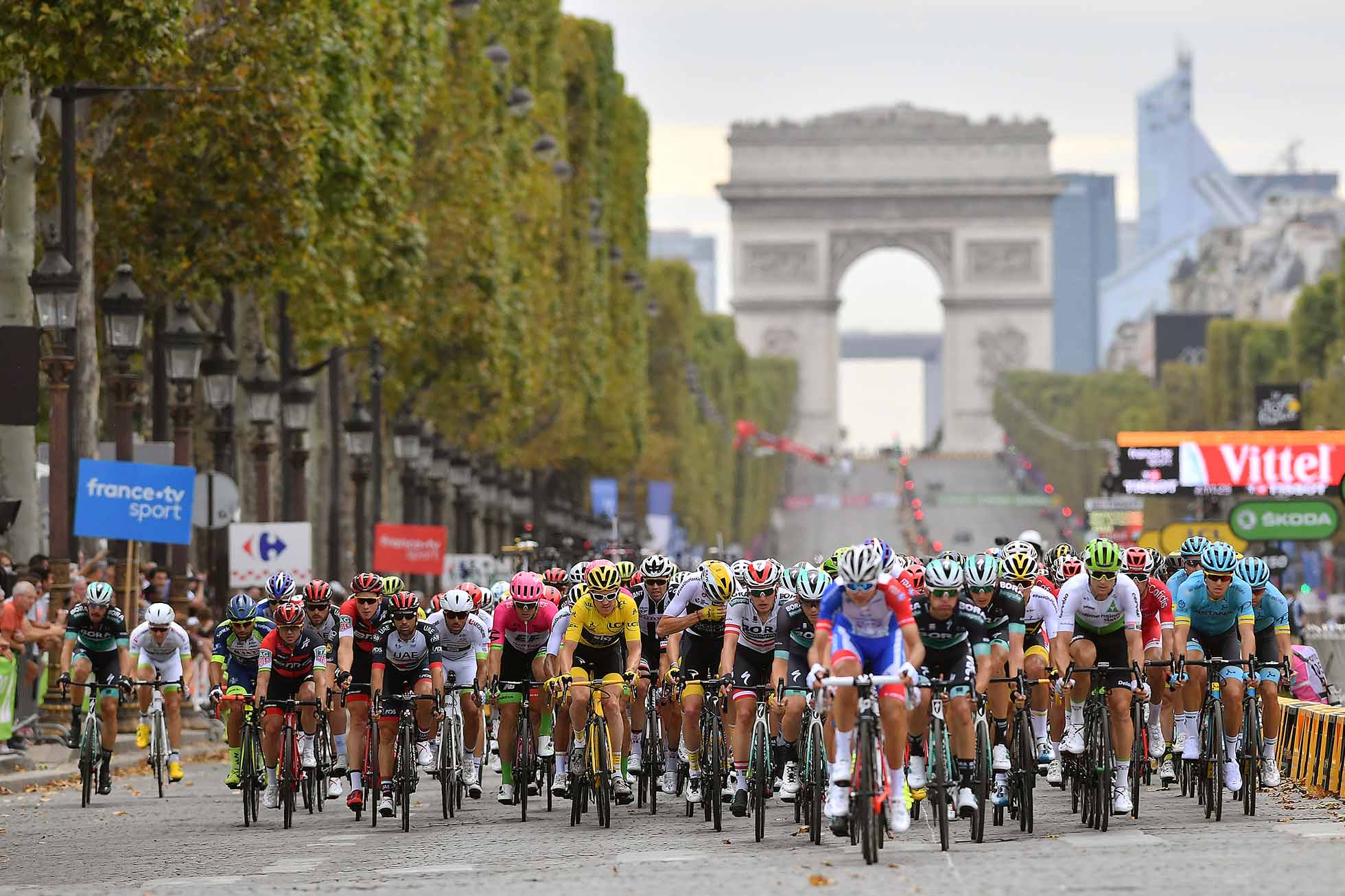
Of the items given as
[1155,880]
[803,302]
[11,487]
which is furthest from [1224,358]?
[1155,880]

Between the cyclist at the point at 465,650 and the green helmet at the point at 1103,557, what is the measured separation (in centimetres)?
457

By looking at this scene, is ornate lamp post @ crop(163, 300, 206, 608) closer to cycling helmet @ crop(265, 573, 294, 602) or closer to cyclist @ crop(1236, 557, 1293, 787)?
cycling helmet @ crop(265, 573, 294, 602)

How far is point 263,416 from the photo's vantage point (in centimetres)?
3391

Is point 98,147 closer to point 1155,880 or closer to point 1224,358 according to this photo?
point 1155,880

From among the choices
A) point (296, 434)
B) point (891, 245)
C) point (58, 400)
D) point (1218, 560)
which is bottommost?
point (1218, 560)

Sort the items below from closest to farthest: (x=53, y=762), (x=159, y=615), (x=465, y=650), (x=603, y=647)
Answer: (x=603, y=647), (x=465, y=650), (x=159, y=615), (x=53, y=762)

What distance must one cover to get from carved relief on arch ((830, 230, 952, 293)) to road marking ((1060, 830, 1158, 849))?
467 feet

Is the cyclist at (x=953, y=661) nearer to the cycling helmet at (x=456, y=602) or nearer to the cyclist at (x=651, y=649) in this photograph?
the cyclist at (x=651, y=649)

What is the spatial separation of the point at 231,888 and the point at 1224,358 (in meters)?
84.9

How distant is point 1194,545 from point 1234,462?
31662 millimetres

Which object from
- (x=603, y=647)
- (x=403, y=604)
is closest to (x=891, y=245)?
(x=403, y=604)

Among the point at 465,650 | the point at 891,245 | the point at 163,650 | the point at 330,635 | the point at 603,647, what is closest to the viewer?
the point at 603,647

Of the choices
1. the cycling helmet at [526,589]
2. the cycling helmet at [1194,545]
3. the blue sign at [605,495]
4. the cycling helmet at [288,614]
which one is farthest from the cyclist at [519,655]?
the blue sign at [605,495]

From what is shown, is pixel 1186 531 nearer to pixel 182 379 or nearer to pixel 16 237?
pixel 182 379
